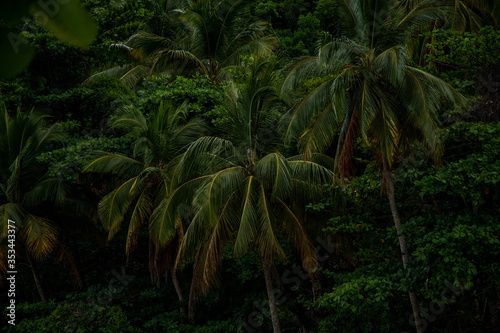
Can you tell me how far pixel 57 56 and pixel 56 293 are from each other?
668 cm

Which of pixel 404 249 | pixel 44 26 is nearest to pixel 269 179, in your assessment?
pixel 404 249

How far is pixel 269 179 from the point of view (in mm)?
8578

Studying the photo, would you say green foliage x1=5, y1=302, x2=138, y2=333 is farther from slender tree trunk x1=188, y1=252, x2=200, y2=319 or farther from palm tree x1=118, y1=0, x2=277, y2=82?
palm tree x1=118, y1=0, x2=277, y2=82

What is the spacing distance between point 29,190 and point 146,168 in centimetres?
384

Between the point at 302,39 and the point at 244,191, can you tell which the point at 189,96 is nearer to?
the point at 244,191

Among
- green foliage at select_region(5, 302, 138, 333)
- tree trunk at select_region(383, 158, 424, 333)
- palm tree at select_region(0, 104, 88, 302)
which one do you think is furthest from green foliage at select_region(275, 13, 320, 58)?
green foliage at select_region(5, 302, 138, 333)

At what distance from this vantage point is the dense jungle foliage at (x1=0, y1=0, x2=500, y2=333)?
719cm

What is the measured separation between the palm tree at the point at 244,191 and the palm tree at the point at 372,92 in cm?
90

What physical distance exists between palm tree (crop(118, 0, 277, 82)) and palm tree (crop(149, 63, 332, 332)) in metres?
4.98

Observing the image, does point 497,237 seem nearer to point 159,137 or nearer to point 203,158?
point 203,158

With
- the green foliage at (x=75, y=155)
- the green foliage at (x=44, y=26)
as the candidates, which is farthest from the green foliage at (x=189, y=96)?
the green foliage at (x=44, y=26)

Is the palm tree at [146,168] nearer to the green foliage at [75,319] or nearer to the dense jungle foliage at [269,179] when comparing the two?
the dense jungle foliage at [269,179]

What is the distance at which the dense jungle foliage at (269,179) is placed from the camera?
23.6ft

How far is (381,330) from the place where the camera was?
792cm
